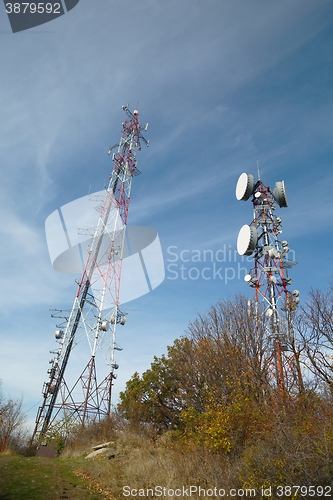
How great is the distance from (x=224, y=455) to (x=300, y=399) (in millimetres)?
2825

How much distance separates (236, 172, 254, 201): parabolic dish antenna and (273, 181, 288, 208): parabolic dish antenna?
4.44 feet

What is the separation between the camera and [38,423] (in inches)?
749

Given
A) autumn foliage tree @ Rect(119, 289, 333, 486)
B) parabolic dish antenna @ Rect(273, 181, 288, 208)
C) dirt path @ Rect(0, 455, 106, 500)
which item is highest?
parabolic dish antenna @ Rect(273, 181, 288, 208)

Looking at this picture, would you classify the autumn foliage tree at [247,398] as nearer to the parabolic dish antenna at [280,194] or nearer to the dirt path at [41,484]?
the dirt path at [41,484]

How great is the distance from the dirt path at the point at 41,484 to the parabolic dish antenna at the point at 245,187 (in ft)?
49.5

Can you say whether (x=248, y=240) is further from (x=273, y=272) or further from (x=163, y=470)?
(x=163, y=470)

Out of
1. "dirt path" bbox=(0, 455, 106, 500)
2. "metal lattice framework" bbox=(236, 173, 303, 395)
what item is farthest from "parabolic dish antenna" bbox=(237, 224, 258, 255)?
"dirt path" bbox=(0, 455, 106, 500)

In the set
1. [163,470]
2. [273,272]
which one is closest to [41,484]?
[163,470]

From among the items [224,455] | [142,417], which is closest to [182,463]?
[224,455]

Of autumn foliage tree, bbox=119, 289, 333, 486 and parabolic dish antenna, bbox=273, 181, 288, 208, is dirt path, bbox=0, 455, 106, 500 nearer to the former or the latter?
autumn foliage tree, bbox=119, 289, 333, 486

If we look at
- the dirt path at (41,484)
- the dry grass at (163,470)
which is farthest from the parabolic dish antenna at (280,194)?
the dirt path at (41,484)

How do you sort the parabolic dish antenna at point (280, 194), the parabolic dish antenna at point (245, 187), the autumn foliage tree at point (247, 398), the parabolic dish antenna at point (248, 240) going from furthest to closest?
the parabolic dish antenna at point (245, 187)
the parabolic dish antenna at point (280, 194)
the parabolic dish antenna at point (248, 240)
the autumn foliage tree at point (247, 398)

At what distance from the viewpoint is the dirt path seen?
744cm

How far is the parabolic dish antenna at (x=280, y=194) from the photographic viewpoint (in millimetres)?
17609
